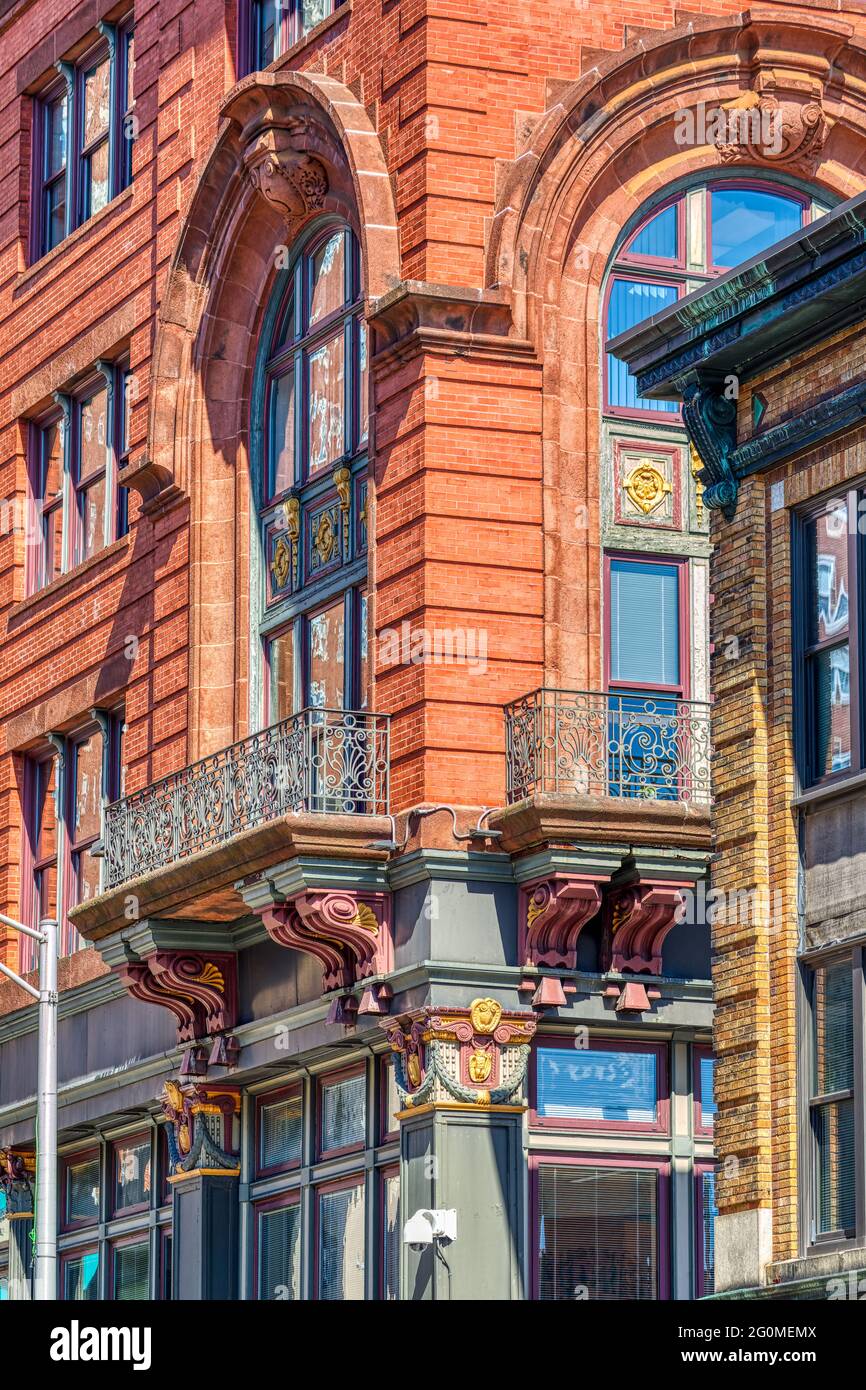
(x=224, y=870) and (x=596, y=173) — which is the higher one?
(x=596, y=173)

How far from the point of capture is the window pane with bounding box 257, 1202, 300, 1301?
106 feet

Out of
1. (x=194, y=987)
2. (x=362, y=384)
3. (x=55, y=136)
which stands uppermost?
(x=55, y=136)

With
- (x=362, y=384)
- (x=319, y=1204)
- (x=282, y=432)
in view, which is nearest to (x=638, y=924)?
(x=319, y=1204)

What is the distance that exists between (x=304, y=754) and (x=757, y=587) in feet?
23.8

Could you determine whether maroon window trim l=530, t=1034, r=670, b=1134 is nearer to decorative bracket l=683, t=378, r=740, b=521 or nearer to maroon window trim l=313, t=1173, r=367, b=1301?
maroon window trim l=313, t=1173, r=367, b=1301

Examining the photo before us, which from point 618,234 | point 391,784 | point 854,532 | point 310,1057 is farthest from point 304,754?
point 854,532

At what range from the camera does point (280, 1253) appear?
107ft

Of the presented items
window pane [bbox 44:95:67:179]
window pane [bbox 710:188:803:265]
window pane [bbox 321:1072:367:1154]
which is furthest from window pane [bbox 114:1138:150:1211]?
window pane [bbox 44:95:67:179]

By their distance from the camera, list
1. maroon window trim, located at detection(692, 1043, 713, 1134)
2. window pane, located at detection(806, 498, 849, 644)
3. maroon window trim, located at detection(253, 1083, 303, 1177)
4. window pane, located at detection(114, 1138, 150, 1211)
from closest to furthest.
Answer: window pane, located at detection(806, 498, 849, 644) < maroon window trim, located at detection(692, 1043, 713, 1134) < maroon window trim, located at detection(253, 1083, 303, 1177) < window pane, located at detection(114, 1138, 150, 1211)

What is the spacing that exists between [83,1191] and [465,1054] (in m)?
10.4

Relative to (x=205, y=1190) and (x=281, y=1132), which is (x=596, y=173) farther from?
(x=205, y=1190)

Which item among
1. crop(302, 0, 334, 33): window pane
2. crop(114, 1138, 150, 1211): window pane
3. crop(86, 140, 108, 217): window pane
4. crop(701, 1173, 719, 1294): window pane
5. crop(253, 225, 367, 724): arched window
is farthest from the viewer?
crop(86, 140, 108, 217): window pane

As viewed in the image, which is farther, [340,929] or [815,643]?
[340,929]

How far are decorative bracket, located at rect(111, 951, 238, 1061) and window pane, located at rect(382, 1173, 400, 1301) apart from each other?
3.38 meters
